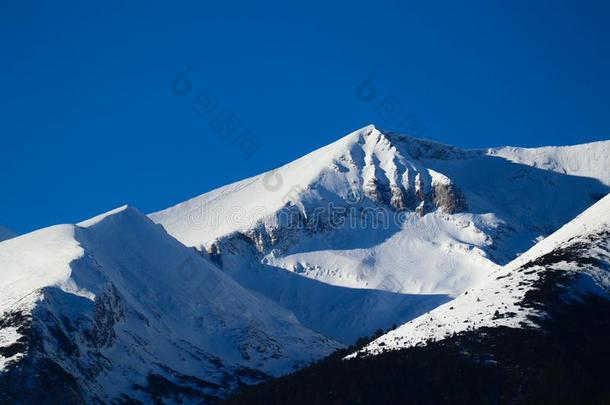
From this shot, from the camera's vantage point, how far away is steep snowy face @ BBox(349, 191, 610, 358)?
156m

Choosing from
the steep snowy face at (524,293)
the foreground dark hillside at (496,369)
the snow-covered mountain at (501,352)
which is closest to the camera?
the foreground dark hillside at (496,369)

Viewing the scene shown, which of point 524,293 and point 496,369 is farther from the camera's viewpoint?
point 524,293

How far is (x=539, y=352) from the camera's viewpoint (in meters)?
139

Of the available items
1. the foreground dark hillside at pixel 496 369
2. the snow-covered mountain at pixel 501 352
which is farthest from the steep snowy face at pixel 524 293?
the foreground dark hillside at pixel 496 369

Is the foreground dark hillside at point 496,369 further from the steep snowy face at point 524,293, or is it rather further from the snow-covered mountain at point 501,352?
the steep snowy face at point 524,293

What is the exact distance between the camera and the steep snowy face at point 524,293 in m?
156

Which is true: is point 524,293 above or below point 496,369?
above

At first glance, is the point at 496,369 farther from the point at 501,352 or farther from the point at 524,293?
the point at 524,293

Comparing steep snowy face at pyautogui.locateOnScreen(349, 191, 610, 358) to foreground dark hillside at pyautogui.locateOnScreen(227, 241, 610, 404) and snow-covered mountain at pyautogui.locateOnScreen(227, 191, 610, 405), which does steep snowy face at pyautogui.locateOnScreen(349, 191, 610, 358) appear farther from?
foreground dark hillside at pyautogui.locateOnScreen(227, 241, 610, 404)

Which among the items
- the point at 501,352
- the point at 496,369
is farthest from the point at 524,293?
the point at 496,369

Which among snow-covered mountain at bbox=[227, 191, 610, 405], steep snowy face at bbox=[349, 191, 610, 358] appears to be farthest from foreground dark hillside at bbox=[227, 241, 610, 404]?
steep snowy face at bbox=[349, 191, 610, 358]

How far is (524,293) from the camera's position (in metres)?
164

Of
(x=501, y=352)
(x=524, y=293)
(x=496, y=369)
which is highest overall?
(x=524, y=293)

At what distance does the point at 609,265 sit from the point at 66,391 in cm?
8995
